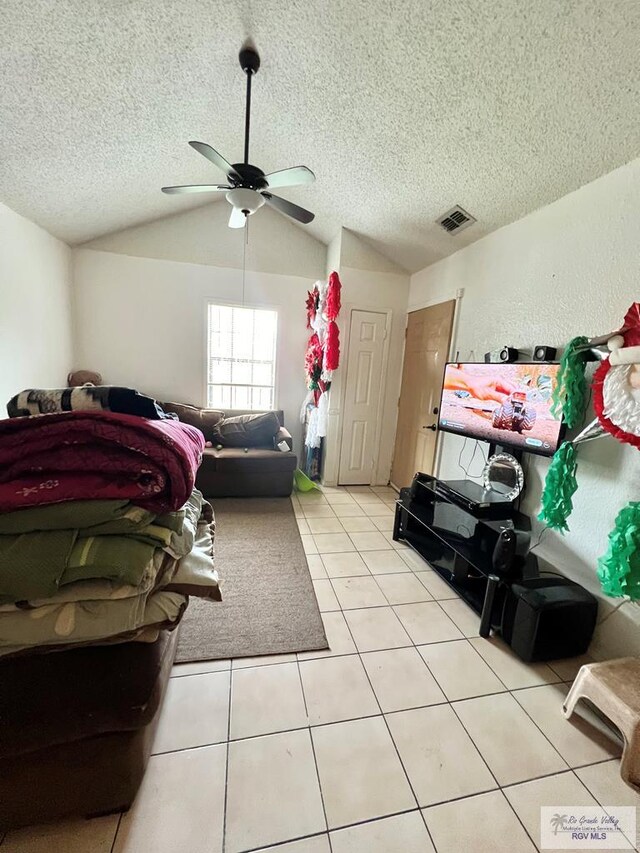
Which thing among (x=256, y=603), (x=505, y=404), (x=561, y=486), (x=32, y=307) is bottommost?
(x=256, y=603)

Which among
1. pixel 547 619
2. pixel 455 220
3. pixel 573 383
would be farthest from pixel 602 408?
pixel 455 220

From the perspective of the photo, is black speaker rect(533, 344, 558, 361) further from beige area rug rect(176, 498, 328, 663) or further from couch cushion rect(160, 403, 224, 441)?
couch cushion rect(160, 403, 224, 441)

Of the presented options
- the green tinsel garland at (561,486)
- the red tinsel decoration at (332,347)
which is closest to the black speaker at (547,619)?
the green tinsel garland at (561,486)

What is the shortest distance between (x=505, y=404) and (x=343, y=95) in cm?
209

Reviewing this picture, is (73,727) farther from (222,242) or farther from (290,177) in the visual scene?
(222,242)

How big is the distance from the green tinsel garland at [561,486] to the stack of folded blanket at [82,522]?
1822mm

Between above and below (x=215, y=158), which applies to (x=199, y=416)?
below

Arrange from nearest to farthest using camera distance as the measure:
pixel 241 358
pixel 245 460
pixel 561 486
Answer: pixel 561 486 < pixel 245 460 < pixel 241 358

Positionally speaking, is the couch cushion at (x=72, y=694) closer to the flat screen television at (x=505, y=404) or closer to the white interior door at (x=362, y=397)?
the flat screen television at (x=505, y=404)

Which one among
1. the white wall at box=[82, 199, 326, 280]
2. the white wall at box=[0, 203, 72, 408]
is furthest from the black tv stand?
the white wall at box=[0, 203, 72, 408]

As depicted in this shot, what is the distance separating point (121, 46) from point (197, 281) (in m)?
2.31

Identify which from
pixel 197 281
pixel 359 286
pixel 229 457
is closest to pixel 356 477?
pixel 229 457

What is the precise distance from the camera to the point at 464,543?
80.4 inches

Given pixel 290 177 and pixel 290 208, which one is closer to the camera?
pixel 290 177
